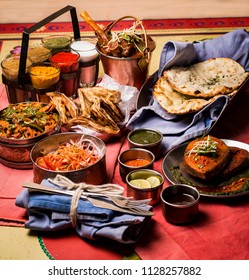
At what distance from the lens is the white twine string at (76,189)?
2238mm

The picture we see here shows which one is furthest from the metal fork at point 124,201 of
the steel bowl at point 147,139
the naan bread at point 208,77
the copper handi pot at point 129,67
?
the copper handi pot at point 129,67

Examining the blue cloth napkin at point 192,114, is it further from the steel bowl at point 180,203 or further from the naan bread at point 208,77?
the steel bowl at point 180,203

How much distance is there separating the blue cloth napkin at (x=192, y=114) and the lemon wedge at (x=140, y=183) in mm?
435

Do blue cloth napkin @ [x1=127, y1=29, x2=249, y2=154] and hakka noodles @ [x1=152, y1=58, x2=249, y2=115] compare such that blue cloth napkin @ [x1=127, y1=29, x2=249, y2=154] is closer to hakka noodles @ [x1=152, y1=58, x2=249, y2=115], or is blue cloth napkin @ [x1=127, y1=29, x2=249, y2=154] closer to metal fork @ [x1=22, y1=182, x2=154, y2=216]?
hakka noodles @ [x1=152, y1=58, x2=249, y2=115]

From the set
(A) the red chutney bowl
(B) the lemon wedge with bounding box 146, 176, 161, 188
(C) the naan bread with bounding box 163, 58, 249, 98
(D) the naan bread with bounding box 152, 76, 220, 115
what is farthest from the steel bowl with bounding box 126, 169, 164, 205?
(A) the red chutney bowl

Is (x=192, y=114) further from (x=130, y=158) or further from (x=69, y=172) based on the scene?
(x=69, y=172)

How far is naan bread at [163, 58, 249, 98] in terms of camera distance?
2955 millimetres

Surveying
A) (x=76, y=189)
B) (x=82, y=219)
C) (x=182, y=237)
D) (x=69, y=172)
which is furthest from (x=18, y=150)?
(x=182, y=237)

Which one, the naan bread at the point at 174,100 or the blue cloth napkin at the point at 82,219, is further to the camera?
the naan bread at the point at 174,100

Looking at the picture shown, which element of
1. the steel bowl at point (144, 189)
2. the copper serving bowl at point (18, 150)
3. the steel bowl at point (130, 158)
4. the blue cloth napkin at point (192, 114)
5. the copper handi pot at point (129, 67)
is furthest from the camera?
the copper handi pot at point (129, 67)

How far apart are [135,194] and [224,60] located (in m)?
1.24

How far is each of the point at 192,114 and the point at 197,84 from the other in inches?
7.9

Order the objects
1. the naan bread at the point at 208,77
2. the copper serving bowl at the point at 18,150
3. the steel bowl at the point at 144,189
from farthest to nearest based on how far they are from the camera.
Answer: the naan bread at the point at 208,77, the copper serving bowl at the point at 18,150, the steel bowl at the point at 144,189

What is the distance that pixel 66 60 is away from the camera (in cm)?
334
